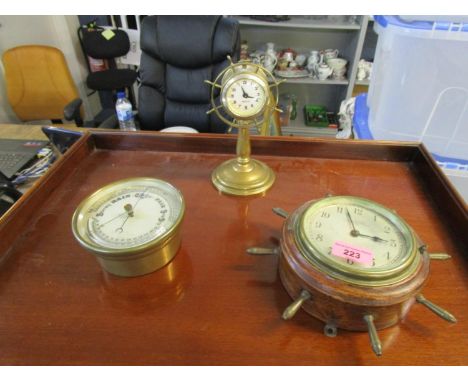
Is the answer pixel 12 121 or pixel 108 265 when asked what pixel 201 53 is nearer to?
pixel 108 265

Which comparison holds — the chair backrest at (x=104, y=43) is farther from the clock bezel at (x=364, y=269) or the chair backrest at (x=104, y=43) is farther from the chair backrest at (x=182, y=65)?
the clock bezel at (x=364, y=269)

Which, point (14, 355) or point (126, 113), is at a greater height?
point (14, 355)

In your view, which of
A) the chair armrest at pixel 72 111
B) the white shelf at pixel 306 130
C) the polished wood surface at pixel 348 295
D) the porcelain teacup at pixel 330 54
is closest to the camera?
the polished wood surface at pixel 348 295

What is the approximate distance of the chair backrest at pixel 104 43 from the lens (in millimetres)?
2459

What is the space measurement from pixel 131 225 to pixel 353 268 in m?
Answer: 0.43

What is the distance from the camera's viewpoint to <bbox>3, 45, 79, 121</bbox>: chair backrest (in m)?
2.11

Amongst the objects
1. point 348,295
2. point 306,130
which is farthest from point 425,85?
point 306,130

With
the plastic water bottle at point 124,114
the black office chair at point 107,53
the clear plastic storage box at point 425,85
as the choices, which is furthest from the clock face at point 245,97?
the black office chair at point 107,53

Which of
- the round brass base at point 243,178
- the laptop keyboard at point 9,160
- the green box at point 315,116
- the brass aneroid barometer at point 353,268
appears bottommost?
the green box at point 315,116

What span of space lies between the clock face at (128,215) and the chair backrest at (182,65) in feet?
3.95

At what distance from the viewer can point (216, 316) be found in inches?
22.9

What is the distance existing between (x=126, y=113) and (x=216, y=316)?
154cm

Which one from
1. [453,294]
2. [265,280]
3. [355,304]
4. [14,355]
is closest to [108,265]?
[14,355]

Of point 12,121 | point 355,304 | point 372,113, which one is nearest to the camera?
point 355,304
